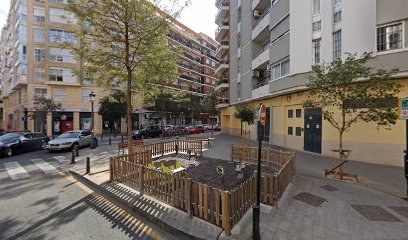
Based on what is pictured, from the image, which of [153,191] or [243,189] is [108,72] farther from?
[243,189]

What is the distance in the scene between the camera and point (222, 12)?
103ft

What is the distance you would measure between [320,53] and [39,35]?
1437 inches

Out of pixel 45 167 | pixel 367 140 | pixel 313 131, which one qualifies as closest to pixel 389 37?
pixel 367 140

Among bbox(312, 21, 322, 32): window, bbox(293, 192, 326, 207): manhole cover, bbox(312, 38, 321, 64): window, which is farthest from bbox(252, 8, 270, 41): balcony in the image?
bbox(293, 192, 326, 207): manhole cover

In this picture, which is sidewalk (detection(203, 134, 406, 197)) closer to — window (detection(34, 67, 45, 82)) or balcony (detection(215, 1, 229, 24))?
balcony (detection(215, 1, 229, 24))

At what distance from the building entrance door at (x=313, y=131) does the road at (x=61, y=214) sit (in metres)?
11.9

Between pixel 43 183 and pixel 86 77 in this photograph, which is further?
pixel 86 77

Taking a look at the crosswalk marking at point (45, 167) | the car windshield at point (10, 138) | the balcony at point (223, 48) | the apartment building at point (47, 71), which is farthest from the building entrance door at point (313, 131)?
the apartment building at point (47, 71)

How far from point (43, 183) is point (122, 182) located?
3144 mm

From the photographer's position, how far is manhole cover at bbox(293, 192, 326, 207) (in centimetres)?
531

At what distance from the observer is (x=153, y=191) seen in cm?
555

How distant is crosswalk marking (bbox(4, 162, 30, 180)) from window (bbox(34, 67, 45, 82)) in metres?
24.6

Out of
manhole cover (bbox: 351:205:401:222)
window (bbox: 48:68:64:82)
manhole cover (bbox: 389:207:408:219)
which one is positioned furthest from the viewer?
window (bbox: 48:68:64:82)

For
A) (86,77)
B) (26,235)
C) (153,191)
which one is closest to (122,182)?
(153,191)
